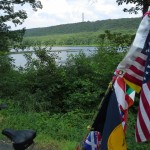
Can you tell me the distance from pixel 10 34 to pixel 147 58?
17127mm

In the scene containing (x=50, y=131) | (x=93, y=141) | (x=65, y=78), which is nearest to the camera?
(x=93, y=141)

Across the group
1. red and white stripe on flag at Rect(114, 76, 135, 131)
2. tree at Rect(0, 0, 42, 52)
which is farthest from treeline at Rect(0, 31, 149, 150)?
red and white stripe on flag at Rect(114, 76, 135, 131)

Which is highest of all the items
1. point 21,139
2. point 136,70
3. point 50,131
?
point 136,70

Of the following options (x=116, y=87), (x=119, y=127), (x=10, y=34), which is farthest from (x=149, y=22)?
(x=10, y=34)

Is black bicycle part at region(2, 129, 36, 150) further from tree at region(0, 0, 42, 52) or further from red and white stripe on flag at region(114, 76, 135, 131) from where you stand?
tree at region(0, 0, 42, 52)

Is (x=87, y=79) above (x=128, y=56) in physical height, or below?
below

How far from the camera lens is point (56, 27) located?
5595 inches

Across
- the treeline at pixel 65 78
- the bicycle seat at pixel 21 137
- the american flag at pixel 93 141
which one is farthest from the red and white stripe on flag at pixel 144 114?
the treeline at pixel 65 78

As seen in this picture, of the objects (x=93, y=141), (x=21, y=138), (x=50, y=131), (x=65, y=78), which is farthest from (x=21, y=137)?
(x=65, y=78)

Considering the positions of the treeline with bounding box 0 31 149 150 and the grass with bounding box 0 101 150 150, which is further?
the treeline with bounding box 0 31 149 150

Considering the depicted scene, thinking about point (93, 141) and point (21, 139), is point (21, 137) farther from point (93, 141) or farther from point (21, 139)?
point (93, 141)

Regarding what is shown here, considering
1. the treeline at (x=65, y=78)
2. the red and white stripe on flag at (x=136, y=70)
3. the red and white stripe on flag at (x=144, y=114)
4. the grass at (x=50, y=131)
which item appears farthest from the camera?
the treeline at (x=65, y=78)

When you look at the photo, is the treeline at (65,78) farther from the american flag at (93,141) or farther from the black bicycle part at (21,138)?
the black bicycle part at (21,138)

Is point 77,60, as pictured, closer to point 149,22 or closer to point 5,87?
point 5,87
